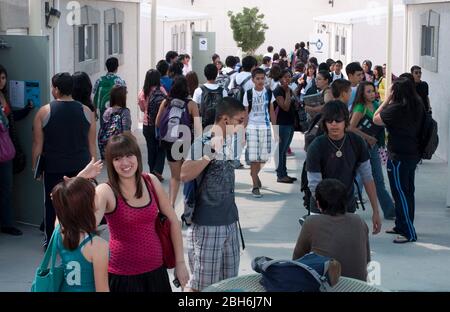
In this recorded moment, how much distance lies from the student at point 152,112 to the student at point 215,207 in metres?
5.22

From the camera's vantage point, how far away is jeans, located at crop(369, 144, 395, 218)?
10453 millimetres

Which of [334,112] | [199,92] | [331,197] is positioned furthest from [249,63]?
[331,197]

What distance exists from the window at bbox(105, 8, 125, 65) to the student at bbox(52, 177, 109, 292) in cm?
1223

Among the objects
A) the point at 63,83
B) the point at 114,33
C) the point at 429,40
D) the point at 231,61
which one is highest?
the point at 114,33

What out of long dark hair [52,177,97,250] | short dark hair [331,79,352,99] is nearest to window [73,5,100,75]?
short dark hair [331,79,352,99]

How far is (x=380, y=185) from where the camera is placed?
1052 centimetres

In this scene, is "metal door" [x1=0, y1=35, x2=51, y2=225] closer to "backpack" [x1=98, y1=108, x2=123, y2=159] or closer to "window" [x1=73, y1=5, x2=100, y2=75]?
"backpack" [x1=98, y1=108, x2=123, y2=159]

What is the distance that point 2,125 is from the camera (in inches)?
350

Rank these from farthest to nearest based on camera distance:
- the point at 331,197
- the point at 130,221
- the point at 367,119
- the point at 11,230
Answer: the point at 367,119 → the point at 11,230 → the point at 331,197 → the point at 130,221

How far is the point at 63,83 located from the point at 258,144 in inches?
158

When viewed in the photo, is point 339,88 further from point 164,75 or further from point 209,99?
point 164,75
